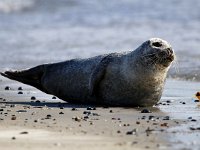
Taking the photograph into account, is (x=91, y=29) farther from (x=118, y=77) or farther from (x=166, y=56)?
(x=166, y=56)

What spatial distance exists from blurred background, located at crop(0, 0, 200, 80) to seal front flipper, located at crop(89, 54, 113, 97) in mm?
2841

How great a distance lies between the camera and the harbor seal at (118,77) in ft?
31.4

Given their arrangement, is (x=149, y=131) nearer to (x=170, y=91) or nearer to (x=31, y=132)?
(x=31, y=132)

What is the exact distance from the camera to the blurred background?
51.4 ft

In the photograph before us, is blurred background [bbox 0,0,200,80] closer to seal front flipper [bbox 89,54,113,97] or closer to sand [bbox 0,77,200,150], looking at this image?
seal front flipper [bbox 89,54,113,97]

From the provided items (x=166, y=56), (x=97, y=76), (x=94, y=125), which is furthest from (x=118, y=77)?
(x=94, y=125)

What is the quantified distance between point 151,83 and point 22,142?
325 cm

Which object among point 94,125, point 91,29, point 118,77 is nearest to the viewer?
point 94,125

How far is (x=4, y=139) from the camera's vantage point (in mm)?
6805

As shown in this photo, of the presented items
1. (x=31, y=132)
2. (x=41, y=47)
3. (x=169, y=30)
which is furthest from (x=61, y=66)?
(x=169, y=30)

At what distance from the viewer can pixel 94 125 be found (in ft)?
25.5

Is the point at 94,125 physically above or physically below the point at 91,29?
below

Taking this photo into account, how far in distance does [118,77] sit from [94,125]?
7.01 ft

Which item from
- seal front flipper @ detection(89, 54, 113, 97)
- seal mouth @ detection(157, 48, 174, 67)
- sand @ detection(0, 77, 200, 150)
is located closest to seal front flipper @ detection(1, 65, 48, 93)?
sand @ detection(0, 77, 200, 150)
